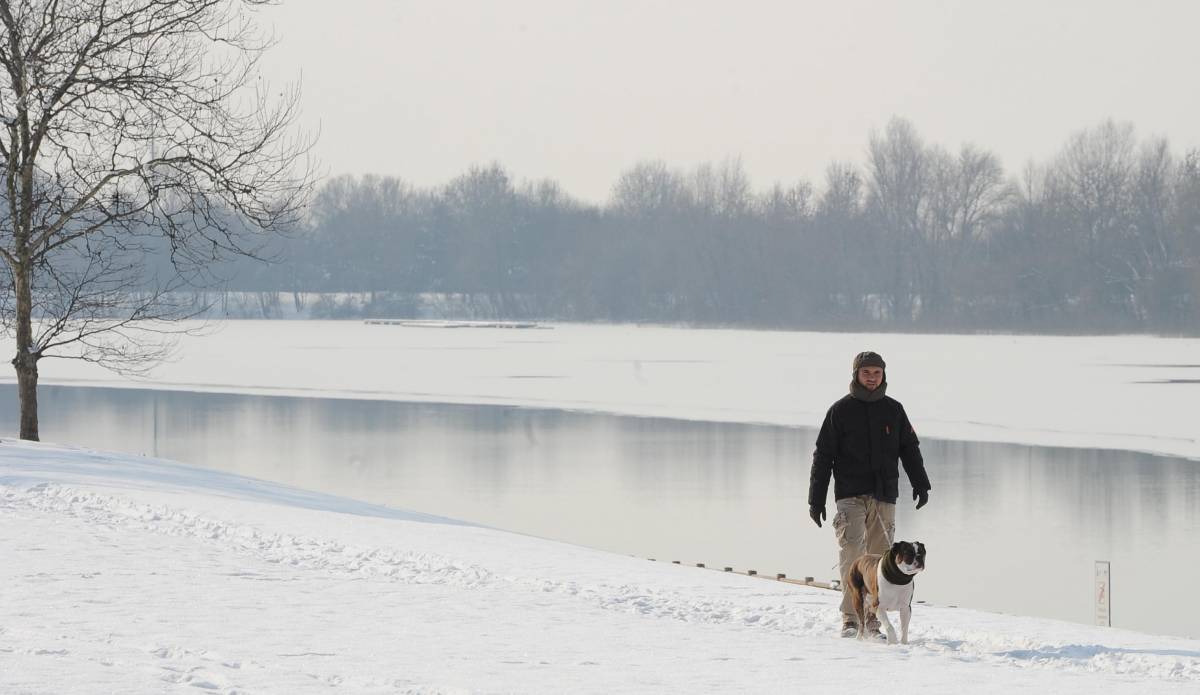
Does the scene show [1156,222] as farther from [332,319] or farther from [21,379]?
[21,379]

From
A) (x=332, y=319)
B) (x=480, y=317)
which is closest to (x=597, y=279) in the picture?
(x=480, y=317)

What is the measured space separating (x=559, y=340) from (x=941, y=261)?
122ft

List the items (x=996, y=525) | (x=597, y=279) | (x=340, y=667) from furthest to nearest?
1. (x=597, y=279)
2. (x=996, y=525)
3. (x=340, y=667)

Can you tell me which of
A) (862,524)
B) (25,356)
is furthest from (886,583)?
(25,356)

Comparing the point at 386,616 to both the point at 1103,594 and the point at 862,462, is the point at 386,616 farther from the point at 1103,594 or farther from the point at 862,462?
the point at 1103,594

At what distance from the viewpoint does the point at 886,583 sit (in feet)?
27.8

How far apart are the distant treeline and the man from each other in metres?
82.1

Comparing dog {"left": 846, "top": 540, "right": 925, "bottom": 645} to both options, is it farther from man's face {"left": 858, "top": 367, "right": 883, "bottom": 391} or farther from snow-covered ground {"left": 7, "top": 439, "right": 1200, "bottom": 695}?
man's face {"left": 858, "top": 367, "right": 883, "bottom": 391}

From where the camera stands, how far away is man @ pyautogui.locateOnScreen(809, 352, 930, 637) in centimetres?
905

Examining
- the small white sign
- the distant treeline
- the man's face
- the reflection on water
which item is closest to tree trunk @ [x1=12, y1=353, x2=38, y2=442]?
the reflection on water

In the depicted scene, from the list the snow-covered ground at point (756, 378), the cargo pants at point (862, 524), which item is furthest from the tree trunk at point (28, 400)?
the snow-covered ground at point (756, 378)

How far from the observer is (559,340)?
80.2 m

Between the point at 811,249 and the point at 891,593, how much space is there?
108m

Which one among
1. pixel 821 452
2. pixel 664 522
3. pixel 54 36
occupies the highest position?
pixel 54 36
